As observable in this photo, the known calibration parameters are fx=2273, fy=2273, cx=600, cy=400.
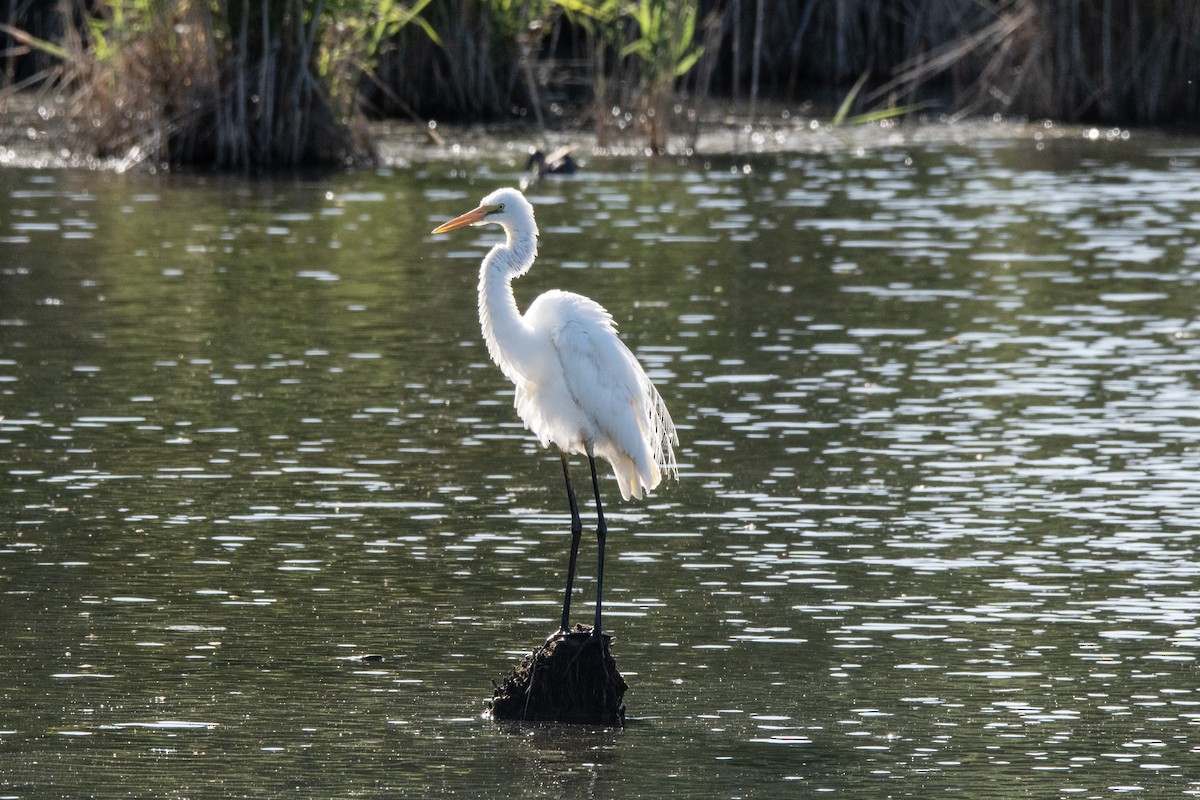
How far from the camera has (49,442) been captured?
40.2 feet

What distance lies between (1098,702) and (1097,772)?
2.51 ft

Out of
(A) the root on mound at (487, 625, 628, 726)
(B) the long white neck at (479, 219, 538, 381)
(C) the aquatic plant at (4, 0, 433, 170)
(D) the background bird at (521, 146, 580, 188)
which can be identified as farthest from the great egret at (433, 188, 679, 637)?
(C) the aquatic plant at (4, 0, 433, 170)

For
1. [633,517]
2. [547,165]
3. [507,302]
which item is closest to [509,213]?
[507,302]

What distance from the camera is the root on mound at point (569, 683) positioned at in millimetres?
7828

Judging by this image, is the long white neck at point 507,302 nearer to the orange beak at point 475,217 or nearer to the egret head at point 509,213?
the egret head at point 509,213

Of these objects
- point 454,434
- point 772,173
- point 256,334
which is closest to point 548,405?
point 454,434

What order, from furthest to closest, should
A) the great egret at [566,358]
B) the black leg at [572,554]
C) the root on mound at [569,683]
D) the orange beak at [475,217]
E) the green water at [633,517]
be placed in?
the orange beak at [475,217] → the great egret at [566,358] → the black leg at [572,554] → the root on mound at [569,683] → the green water at [633,517]

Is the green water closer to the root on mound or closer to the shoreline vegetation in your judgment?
the root on mound

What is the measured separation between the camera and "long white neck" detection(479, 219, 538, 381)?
8438mm

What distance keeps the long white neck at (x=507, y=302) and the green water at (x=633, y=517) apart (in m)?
1.15

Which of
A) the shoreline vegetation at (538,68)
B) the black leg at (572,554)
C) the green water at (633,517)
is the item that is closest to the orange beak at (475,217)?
the black leg at (572,554)

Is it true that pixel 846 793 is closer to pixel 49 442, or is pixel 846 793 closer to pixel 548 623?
pixel 548 623

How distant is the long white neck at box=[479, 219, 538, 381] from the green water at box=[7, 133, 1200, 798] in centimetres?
115

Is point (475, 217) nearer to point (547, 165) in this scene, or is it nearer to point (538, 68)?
→ point (547, 165)
